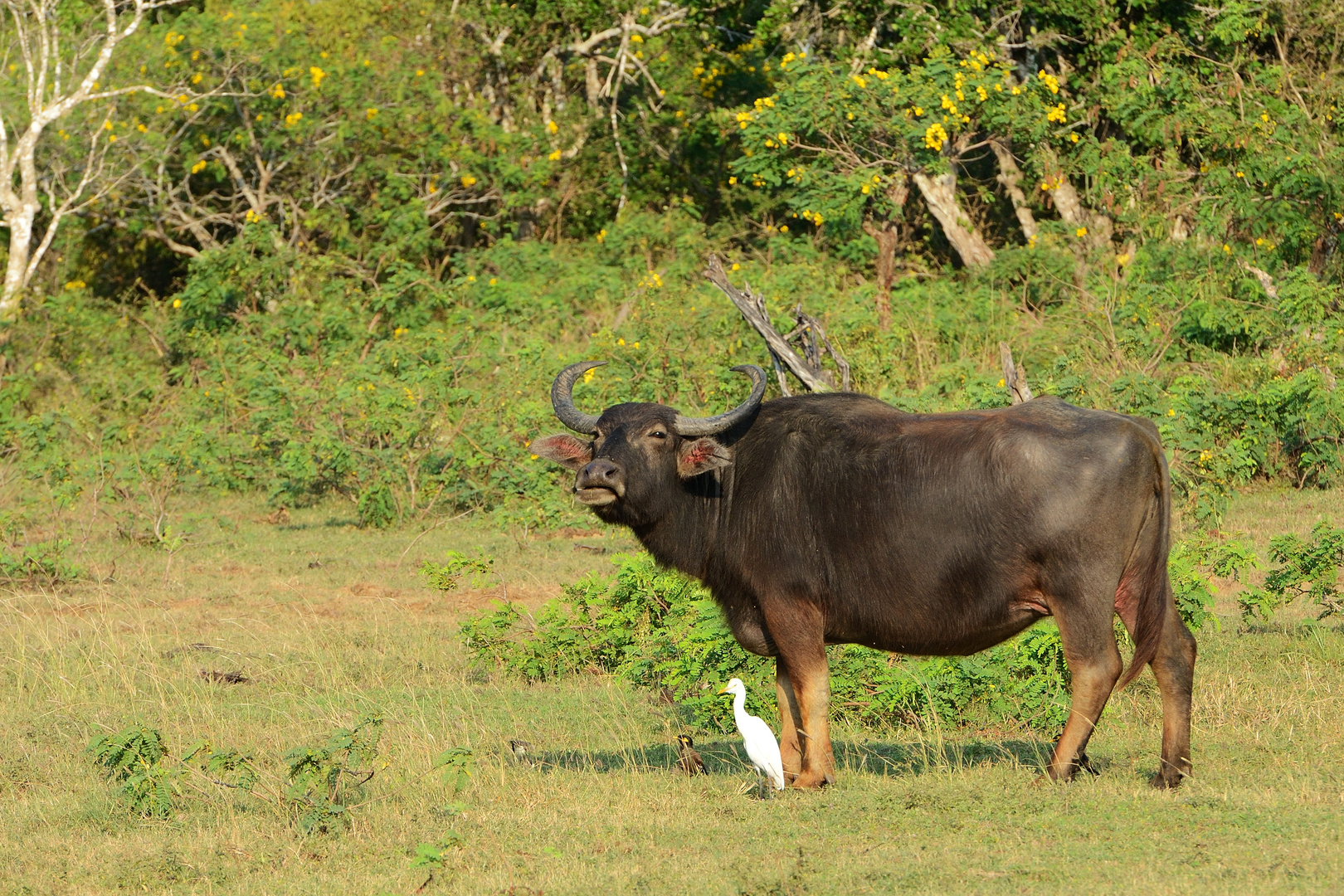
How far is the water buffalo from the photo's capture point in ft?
15.1

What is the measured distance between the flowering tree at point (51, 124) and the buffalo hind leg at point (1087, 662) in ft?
37.0

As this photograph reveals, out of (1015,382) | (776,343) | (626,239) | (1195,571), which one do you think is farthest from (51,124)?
(1195,571)

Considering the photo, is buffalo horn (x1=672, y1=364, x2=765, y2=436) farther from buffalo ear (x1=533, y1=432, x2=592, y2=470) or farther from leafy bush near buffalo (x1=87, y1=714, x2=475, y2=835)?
leafy bush near buffalo (x1=87, y1=714, x2=475, y2=835)

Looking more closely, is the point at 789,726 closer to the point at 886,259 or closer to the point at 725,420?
the point at 725,420

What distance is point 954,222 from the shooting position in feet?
45.1

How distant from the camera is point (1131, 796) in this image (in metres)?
4.61

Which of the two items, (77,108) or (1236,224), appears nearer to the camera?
(1236,224)

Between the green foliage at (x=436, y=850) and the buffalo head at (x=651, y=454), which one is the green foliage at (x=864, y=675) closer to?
the buffalo head at (x=651, y=454)

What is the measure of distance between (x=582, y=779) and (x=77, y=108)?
449 inches

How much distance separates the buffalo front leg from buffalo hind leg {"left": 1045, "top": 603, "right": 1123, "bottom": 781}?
0.87m

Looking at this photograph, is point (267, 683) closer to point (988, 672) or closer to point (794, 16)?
point (988, 672)

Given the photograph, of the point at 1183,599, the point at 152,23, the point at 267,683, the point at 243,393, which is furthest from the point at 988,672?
the point at 152,23

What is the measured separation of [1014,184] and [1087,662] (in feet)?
33.1

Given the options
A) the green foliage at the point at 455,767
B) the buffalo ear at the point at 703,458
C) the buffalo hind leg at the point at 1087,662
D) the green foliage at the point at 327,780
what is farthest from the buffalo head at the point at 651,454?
the buffalo hind leg at the point at 1087,662
